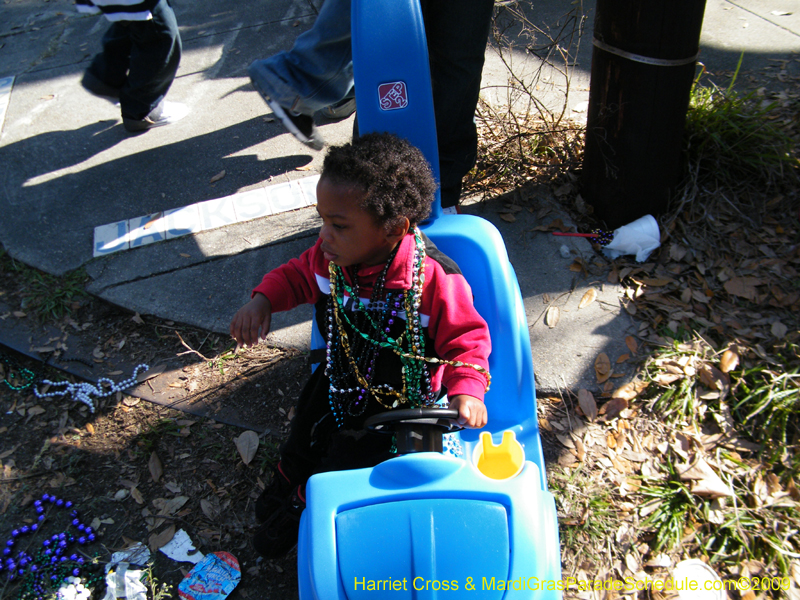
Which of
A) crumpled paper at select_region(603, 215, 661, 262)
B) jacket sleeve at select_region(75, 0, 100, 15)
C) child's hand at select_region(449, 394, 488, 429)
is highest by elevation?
jacket sleeve at select_region(75, 0, 100, 15)

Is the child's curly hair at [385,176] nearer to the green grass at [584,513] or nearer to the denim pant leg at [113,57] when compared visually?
the green grass at [584,513]

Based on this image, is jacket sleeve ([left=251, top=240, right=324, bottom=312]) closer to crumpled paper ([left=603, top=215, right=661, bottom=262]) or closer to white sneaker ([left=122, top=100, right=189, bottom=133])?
crumpled paper ([left=603, top=215, right=661, bottom=262])

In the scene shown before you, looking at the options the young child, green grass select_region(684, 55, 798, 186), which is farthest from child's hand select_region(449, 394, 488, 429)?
green grass select_region(684, 55, 798, 186)

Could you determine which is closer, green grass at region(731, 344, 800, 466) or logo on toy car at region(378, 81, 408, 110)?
logo on toy car at region(378, 81, 408, 110)

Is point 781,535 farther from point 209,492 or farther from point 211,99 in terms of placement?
point 211,99

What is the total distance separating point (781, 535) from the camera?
1.68 m

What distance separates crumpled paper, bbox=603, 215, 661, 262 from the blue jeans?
2.40 feet

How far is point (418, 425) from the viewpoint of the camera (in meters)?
1.33

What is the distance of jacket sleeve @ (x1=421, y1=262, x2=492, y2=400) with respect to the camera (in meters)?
1.39

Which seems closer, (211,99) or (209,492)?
(209,492)

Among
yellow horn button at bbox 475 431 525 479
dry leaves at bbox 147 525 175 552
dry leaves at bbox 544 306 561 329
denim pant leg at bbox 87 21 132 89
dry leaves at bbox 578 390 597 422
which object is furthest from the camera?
denim pant leg at bbox 87 21 132 89

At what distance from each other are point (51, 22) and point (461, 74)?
12.5ft

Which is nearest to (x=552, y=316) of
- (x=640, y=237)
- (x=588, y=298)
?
(x=588, y=298)

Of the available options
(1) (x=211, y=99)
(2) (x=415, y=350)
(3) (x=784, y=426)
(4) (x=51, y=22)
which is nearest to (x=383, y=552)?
(2) (x=415, y=350)
